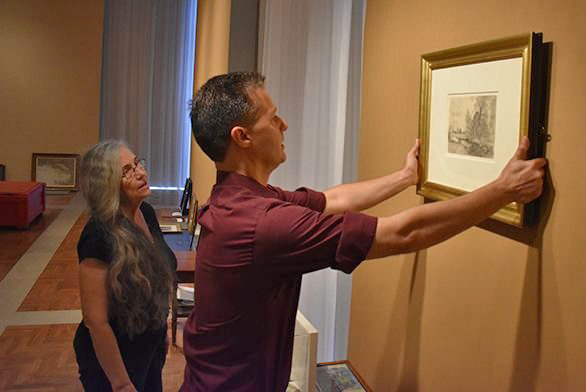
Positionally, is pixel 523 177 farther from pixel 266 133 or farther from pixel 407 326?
pixel 407 326

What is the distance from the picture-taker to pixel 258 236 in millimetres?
1499

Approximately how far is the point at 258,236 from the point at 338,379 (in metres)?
1.26

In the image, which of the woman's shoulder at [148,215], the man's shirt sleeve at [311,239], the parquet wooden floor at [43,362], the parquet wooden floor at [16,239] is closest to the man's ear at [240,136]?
the man's shirt sleeve at [311,239]

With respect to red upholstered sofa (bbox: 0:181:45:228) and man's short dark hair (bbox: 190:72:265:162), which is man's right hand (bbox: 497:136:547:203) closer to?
man's short dark hair (bbox: 190:72:265:162)

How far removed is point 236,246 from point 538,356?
75 cm

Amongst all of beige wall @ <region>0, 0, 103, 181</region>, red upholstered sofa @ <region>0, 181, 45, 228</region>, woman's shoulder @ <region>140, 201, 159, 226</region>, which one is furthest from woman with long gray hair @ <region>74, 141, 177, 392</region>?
beige wall @ <region>0, 0, 103, 181</region>

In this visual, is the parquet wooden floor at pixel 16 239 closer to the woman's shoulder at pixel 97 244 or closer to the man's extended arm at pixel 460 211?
the woman's shoulder at pixel 97 244

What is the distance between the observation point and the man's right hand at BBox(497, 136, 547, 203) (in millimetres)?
1433

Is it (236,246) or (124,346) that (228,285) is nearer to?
(236,246)

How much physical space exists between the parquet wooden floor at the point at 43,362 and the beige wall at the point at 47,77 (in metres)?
7.59

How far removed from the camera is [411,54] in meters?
2.11

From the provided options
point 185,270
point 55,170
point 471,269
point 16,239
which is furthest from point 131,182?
point 55,170

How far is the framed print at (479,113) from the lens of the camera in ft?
4.73

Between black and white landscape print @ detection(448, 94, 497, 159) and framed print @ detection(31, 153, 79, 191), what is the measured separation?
11.4 m
